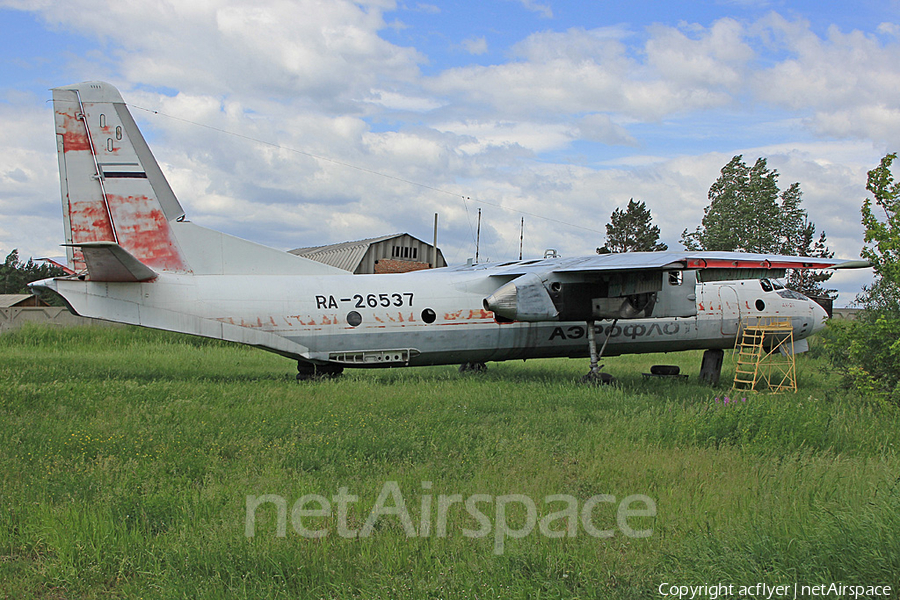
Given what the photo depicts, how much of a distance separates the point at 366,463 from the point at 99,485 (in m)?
2.93

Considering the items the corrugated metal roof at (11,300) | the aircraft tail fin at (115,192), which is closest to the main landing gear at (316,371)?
the aircraft tail fin at (115,192)

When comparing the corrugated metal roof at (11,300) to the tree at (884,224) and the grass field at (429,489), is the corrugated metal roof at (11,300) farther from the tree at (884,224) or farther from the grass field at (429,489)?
the tree at (884,224)

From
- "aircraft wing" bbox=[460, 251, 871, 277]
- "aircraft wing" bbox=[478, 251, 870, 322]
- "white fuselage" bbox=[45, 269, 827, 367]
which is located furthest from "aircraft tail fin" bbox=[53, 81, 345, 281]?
"aircraft wing" bbox=[460, 251, 871, 277]

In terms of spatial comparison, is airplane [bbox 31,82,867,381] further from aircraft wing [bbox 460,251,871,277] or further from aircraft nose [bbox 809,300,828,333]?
aircraft nose [bbox 809,300,828,333]

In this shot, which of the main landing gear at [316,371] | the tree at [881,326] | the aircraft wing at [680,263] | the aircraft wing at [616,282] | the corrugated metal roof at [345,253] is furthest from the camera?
the corrugated metal roof at [345,253]

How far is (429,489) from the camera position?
672 cm

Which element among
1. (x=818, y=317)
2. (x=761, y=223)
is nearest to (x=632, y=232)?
(x=761, y=223)

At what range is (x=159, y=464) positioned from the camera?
7512mm

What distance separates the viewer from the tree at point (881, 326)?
34.2ft

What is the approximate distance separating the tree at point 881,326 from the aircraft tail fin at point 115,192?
1241 cm

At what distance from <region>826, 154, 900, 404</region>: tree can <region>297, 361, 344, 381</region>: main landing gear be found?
10.5 m

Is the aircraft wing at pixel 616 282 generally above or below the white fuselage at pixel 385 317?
above

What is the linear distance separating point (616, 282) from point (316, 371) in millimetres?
7631

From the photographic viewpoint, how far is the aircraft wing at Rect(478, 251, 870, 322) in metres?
14.3
